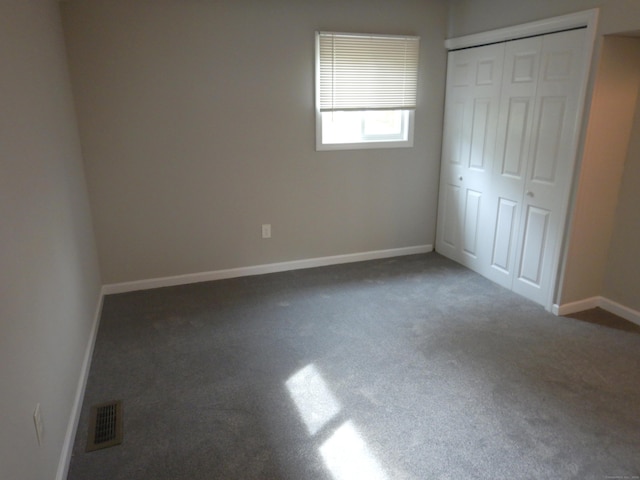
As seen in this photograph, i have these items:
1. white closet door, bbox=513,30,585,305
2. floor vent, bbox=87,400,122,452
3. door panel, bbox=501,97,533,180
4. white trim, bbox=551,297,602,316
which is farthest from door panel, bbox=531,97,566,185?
floor vent, bbox=87,400,122,452

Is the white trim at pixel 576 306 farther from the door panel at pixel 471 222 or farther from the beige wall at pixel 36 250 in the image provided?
the beige wall at pixel 36 250

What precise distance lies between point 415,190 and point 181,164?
7.44 ft

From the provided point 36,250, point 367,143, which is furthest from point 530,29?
point 36,250

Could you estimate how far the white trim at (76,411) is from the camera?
1.90m

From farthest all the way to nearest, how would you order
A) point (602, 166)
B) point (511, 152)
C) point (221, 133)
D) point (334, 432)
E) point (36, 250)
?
point (221, 133) < point (511, 152) < point (602, 166) < point (334, 432) < point (36, 250)

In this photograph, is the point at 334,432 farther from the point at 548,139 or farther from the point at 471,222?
the point at 471,222

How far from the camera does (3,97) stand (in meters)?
1.66

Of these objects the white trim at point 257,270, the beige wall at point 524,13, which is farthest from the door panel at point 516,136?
the white trim at point 257,270

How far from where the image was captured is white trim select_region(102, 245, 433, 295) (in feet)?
12.4

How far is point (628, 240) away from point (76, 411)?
3677 millimetres

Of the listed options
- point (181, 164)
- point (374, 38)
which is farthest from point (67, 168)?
point (374, 38)

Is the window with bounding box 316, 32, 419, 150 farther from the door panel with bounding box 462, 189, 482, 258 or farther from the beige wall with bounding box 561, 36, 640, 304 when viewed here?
the beige wall with bounding box 561, 36, 640, 304

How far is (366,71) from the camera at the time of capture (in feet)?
12.9

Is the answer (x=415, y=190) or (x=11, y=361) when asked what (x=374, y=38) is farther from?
(x=11, y=361)
